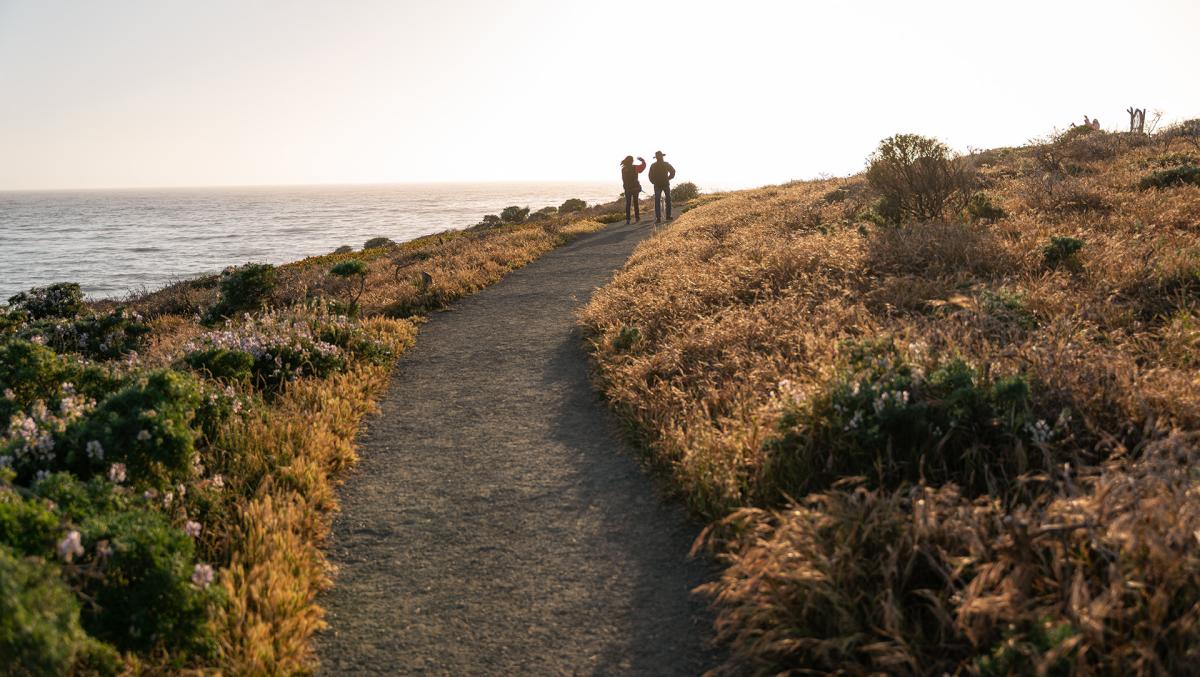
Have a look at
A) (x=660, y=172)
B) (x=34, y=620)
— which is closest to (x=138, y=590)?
(x=34, y=620)

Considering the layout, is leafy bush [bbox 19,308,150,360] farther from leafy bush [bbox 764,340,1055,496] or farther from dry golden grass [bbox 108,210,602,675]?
leafy bush [bbox 764,340,1055,496]

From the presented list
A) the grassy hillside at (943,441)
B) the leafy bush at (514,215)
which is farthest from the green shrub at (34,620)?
the leafy bush at (514,215)

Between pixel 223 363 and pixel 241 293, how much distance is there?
196 inches

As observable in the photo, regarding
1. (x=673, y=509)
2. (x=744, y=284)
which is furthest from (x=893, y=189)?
(x=673, y=509)

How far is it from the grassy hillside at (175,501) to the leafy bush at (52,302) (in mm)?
7773

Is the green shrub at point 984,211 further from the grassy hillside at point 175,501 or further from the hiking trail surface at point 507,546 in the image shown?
the grassy hillside at point 175,501

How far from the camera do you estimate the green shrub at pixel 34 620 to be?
8.36 ft

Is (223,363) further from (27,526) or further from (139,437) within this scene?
(27,526)

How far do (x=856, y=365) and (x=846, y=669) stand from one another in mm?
2634

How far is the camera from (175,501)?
4605mm

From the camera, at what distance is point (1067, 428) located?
427 cm

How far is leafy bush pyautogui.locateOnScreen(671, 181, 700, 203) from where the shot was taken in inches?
1710

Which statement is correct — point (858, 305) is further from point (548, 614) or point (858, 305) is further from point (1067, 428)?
point (548, 614)

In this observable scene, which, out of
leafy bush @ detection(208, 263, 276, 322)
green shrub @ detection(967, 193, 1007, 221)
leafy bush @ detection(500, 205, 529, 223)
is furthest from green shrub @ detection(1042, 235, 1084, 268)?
leafy bush @ detection(500, 205, 529, 223)
